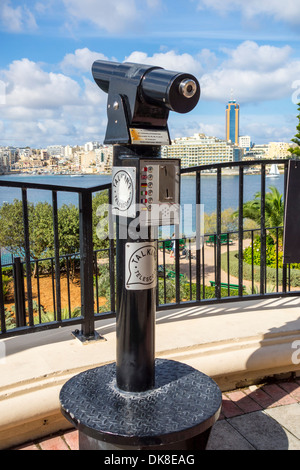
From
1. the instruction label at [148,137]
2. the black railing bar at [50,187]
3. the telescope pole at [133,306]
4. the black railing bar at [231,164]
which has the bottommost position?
the telescope pole at [133,306]

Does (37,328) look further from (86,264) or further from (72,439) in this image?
(72,439)

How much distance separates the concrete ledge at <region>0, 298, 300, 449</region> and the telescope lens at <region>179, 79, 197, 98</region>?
1441 millimetres

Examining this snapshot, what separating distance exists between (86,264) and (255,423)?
1257mm

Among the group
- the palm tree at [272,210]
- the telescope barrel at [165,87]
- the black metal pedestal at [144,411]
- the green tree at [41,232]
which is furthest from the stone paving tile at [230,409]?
the palm tree at [272,210]

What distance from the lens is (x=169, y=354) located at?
255 cm

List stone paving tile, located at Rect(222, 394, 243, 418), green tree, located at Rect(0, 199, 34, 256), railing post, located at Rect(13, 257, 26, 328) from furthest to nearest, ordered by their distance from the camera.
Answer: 1. green tree, located at Rect(0, 199, 34, 256)
2. railing post, located at Rect(13, 257, 26, 328)
3. stone paving tile, located at Rect(222, 394, 243, 418)

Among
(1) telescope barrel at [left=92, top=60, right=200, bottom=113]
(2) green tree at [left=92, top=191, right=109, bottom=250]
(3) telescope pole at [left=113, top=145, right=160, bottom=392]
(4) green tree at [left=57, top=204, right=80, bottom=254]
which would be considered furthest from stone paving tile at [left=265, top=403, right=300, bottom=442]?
(4) green tree at [left=57, top=204, right=80, bottom=254]

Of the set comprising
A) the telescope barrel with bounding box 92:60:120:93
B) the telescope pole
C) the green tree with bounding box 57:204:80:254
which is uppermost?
the telescope barrel with bounding box 92:60:120:93

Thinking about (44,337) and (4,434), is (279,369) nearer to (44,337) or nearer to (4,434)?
(44,337)

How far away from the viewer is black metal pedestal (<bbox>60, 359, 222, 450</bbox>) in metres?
1.60

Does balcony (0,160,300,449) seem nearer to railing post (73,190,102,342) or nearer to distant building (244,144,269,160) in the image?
railing post (73,190,102,342)

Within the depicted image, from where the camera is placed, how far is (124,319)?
1.82 metres

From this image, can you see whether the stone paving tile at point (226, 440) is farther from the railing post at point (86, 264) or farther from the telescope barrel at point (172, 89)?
the telescope barrel at point (172, 89)

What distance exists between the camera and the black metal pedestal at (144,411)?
1.60m
